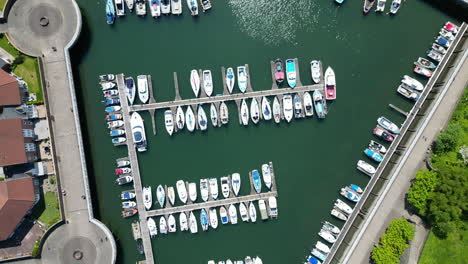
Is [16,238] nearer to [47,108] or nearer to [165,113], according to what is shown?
[47,108]

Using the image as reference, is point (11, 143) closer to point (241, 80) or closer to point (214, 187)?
point (214, 187)

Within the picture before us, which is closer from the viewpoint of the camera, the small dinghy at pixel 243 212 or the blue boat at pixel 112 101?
the blue boat at pixel 112 101

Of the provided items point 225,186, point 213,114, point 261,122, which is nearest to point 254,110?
point 261,122

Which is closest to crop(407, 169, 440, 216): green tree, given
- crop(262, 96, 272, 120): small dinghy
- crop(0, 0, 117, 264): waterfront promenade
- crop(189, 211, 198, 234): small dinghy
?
crop(262, 96, 272, 120): small dinghy

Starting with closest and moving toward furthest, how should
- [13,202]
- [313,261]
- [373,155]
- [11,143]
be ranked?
[11,143]
[13,202]
[313,261]
[373,155]

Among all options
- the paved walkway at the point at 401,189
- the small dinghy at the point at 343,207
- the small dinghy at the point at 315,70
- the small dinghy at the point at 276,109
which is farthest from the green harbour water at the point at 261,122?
the paved walkway at the point at 401,189

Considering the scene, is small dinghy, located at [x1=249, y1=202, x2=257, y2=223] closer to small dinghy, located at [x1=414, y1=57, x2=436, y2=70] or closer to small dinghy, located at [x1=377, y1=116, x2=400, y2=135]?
small dinghy, located at [x1=377, y1=116, x2=400, y2=135]

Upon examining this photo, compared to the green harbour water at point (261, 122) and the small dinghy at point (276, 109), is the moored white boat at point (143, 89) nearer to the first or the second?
the green harbour water at point (261, 122)
